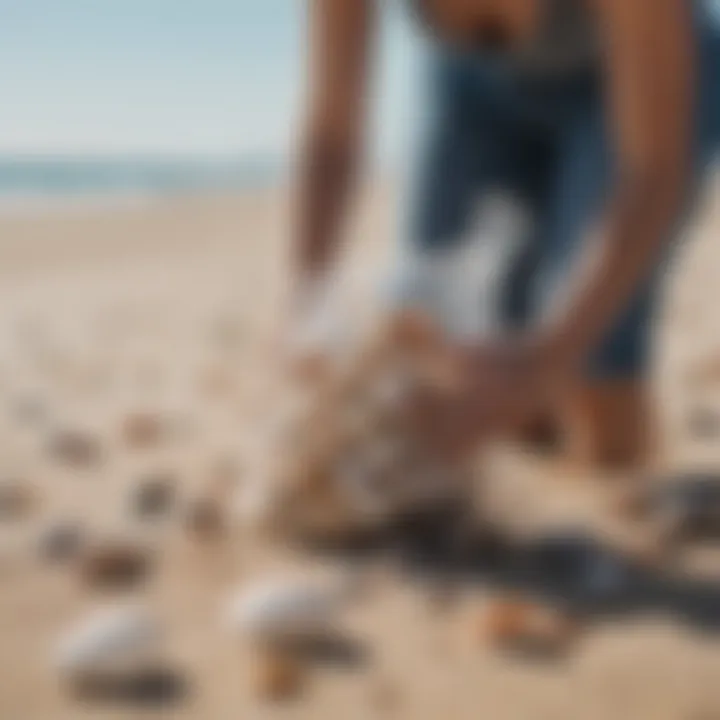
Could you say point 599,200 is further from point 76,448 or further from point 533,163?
point 76,448

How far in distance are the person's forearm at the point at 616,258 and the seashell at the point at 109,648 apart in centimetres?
32

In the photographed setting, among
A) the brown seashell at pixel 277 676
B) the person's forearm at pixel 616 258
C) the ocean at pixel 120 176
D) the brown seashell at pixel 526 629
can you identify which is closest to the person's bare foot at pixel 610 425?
the person's forearm at pixel 616 258

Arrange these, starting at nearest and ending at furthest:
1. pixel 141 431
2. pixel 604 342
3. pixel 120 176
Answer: pixel 604 342, pixel 141 431, pixel 120 176

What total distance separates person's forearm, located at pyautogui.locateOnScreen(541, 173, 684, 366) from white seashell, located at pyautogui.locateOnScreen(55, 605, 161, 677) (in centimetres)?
32

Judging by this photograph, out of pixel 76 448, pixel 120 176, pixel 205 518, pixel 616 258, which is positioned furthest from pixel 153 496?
pixel 120 176

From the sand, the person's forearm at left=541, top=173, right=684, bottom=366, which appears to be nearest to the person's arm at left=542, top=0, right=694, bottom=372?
the person's forearm at left=541, top=173, right=684, bottom=366

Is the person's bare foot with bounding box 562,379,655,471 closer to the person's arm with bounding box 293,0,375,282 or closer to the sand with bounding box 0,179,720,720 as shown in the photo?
the sand with bounding box 0,179,720,720

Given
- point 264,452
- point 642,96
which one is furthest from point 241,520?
point 642,96

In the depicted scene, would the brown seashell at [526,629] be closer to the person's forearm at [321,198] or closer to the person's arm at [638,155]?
the person's arm at [638,155]

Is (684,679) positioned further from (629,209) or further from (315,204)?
(315,204)

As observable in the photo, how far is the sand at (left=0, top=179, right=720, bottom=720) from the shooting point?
66 cm

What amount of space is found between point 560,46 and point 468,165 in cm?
20

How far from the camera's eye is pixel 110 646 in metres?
0.68

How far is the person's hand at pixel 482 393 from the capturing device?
0.83 m
